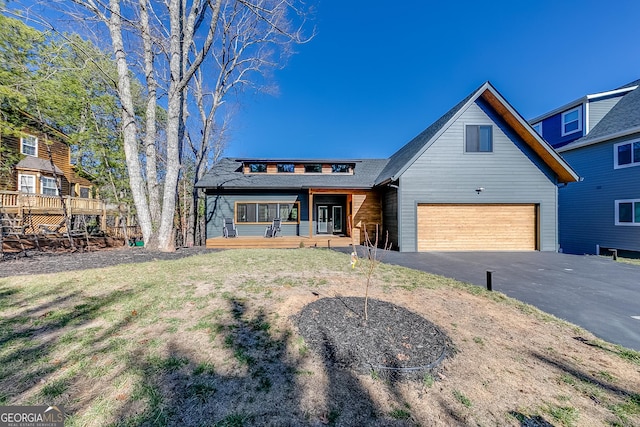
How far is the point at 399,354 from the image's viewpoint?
247 cm

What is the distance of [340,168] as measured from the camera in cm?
1365

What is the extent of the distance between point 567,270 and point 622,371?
5591 millimetres

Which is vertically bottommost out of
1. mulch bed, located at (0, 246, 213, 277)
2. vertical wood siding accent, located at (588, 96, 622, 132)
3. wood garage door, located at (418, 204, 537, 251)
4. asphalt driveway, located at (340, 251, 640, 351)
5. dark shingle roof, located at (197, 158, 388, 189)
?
asphalt driveway, located at (340, 251, 640, 351)

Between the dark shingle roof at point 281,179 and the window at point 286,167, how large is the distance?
209 millimetres

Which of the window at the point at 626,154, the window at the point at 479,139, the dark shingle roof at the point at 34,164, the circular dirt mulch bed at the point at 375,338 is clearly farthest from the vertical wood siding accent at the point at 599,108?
the dark shingle roof at the point at 34,164

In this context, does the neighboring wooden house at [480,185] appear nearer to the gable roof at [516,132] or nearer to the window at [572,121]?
the gable roof at [516,132]

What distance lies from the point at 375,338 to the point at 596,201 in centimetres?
1527

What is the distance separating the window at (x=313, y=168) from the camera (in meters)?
13.5

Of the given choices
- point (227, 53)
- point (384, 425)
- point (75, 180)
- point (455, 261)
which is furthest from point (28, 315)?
point (75, 180)

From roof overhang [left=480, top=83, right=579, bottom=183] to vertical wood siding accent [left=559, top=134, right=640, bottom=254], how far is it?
2.81 metres

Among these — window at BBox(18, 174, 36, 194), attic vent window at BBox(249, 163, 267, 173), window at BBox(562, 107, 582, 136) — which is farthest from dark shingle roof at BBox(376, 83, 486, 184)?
window at BBox(18, 174, 36, 194)

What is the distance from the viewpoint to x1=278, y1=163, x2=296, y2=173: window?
43.7ft

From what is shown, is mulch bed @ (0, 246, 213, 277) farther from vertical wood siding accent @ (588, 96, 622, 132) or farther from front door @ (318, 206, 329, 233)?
vertical wood siding accent @ (588, 96, 622, 132)

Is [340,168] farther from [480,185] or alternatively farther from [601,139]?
[601,139]
